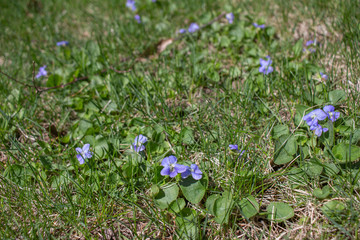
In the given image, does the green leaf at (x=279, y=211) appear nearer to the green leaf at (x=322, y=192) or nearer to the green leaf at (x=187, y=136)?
the green leaf at (x=322, y=192)

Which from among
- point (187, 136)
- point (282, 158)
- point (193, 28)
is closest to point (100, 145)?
point (187, 136)

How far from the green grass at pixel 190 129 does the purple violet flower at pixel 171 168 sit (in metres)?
0.09

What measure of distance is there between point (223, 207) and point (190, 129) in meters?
0.66

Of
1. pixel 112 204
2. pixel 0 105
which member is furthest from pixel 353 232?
pixel 0 105

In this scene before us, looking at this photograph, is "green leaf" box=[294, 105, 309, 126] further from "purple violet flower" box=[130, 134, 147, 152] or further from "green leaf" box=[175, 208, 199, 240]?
"purple violet flower" box=[130, 134, 147, 152]

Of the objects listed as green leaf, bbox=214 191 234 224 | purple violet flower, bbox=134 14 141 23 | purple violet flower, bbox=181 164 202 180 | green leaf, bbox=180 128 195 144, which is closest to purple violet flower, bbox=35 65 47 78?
purple violet flower, bbox=134 14 141 23

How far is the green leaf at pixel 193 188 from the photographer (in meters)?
1.87

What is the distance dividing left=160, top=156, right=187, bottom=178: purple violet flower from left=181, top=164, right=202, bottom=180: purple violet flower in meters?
0.04

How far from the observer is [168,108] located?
2535 mm

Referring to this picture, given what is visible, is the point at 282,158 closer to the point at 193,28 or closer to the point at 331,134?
the point at 331,134

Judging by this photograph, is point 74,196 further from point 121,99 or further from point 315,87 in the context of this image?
point 315,87

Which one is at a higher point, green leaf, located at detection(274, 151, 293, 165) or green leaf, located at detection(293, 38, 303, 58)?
green leaf, located at detection(293, 38, 303, 58)

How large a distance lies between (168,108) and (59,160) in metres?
0.90

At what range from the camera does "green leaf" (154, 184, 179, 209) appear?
1871 mm
